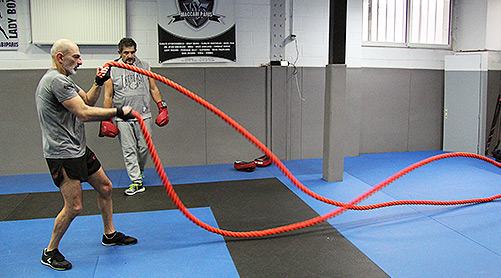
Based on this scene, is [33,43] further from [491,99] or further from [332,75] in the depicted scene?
[491,99]

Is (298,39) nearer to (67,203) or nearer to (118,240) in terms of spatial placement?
(118,240)

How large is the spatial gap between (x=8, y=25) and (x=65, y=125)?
368 centimetres

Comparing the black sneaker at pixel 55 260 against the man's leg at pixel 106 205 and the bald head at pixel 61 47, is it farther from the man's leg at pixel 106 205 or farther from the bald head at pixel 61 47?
the bald head at pixel 61 47

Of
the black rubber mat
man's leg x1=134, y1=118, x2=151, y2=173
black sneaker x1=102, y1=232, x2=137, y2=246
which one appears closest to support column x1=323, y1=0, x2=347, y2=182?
the black rubber mat

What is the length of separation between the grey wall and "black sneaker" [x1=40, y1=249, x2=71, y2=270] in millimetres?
3172

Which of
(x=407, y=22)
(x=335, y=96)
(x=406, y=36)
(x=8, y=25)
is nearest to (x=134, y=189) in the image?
(x=335, y=96)

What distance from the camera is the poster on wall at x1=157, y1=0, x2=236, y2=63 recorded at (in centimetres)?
600

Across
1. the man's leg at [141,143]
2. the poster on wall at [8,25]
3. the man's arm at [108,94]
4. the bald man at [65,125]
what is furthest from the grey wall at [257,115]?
the bald man at [65,125]

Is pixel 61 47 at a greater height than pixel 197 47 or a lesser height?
lesser

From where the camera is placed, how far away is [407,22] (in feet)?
24.0

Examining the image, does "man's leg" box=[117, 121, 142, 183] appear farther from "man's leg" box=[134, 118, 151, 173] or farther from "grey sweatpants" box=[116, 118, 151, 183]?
"man's leg" box=[134, 118, 151, 173]

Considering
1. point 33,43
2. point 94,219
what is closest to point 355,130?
point 94,219

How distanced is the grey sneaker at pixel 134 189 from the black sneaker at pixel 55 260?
178 centimetres

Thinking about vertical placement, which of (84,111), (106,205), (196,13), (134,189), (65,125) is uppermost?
(196,13)
